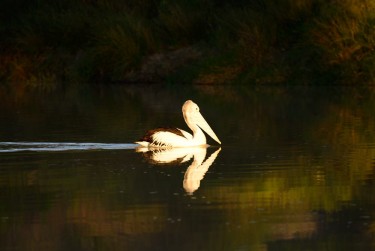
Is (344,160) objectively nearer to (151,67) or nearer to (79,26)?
(151,67)

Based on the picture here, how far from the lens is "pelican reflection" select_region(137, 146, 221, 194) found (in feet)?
41.4

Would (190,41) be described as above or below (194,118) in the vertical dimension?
above

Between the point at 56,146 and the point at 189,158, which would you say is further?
the point at 56,146

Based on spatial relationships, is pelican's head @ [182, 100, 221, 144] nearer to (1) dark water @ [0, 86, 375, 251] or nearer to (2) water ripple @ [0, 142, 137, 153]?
(1) dark water @ [0, 86, 375, 251]

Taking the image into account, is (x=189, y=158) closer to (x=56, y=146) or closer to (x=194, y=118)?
(x=56, y=146)

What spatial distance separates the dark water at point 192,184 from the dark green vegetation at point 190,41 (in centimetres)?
994

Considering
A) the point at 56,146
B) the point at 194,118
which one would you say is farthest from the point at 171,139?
the point at 56,146

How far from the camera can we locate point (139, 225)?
9695 millimetres

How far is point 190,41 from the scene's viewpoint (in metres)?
39.2

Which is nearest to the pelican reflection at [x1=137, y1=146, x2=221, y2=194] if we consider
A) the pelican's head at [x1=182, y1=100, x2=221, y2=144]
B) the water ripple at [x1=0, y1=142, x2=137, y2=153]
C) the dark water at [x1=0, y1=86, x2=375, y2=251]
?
the dark water at [x1=0, y1=86, x2=375, y2=251]

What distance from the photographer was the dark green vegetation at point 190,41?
33.6 m

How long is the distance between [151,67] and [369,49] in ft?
25.5

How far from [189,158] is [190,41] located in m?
24.0

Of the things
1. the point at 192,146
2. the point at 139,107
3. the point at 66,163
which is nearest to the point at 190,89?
the point at 139,107
